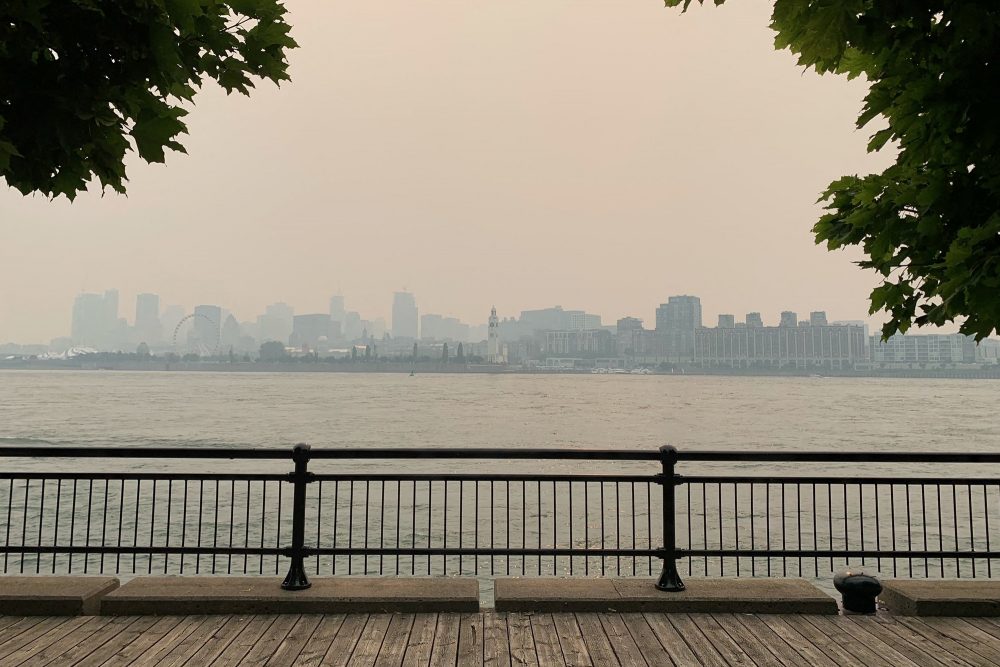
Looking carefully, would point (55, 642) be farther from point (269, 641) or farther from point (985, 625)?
point (985, 625)

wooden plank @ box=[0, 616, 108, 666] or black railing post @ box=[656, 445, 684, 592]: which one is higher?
black railing post @ box=[656, 445, 684, 592]

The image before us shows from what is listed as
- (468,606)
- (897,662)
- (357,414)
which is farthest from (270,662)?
(357,414)

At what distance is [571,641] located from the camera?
17.8 ft

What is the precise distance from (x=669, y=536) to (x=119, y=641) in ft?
15.1

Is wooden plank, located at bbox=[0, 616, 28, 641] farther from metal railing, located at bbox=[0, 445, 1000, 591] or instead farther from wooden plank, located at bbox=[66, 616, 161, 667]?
wooden plank, located at bbox=[66, 616, 161, 667]

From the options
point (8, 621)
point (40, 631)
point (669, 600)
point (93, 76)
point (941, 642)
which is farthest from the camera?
point (669, 600)

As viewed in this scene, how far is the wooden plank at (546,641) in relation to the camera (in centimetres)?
504

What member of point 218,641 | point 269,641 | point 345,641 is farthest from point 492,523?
point 218,641

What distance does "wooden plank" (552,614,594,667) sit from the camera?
5.04 meters

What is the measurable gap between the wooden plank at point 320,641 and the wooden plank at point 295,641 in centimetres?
3

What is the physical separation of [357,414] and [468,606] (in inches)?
2963

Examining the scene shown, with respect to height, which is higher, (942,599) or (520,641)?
(942,599)

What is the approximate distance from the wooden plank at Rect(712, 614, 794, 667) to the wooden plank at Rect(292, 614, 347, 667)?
10.1 ft

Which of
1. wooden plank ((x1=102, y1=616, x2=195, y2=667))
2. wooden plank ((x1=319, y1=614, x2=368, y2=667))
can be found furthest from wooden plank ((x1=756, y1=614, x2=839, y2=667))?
wooden plank ((x1=102, y1=616, x2=195, y2=667))
